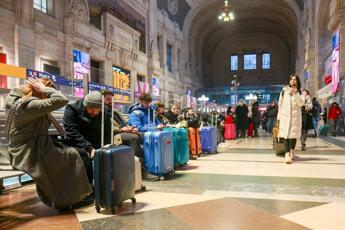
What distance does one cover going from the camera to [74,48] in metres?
13.9

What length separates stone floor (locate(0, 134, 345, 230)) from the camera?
9.51 feet

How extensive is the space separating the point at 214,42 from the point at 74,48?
1252 inches

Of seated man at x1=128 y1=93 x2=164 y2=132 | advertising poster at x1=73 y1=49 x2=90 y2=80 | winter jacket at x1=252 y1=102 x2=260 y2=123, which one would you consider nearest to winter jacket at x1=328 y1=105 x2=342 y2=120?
winter jacket at x1=252 y1=102 x2=260 y2=123

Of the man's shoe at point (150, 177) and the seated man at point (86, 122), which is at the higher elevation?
the seated man at point (86, 122)

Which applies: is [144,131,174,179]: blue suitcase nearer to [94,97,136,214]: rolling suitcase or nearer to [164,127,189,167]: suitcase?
[164,127,189,167]: suitcase

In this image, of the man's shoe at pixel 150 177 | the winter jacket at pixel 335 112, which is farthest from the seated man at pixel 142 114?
the winter jacket at pixel 335 112

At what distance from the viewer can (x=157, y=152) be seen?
15.9 ft

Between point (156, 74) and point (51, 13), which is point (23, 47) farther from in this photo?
point (156, 74)

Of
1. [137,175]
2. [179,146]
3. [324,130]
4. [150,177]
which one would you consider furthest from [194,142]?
[324,130]

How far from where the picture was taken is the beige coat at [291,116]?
246 inches

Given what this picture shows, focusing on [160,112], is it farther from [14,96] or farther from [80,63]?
[80,63]

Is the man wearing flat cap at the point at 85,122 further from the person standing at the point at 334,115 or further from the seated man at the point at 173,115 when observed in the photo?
the person standing at the point at 334,115

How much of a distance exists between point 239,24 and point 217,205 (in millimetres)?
39750

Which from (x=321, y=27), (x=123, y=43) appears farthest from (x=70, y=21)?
(x=321, y=27)
